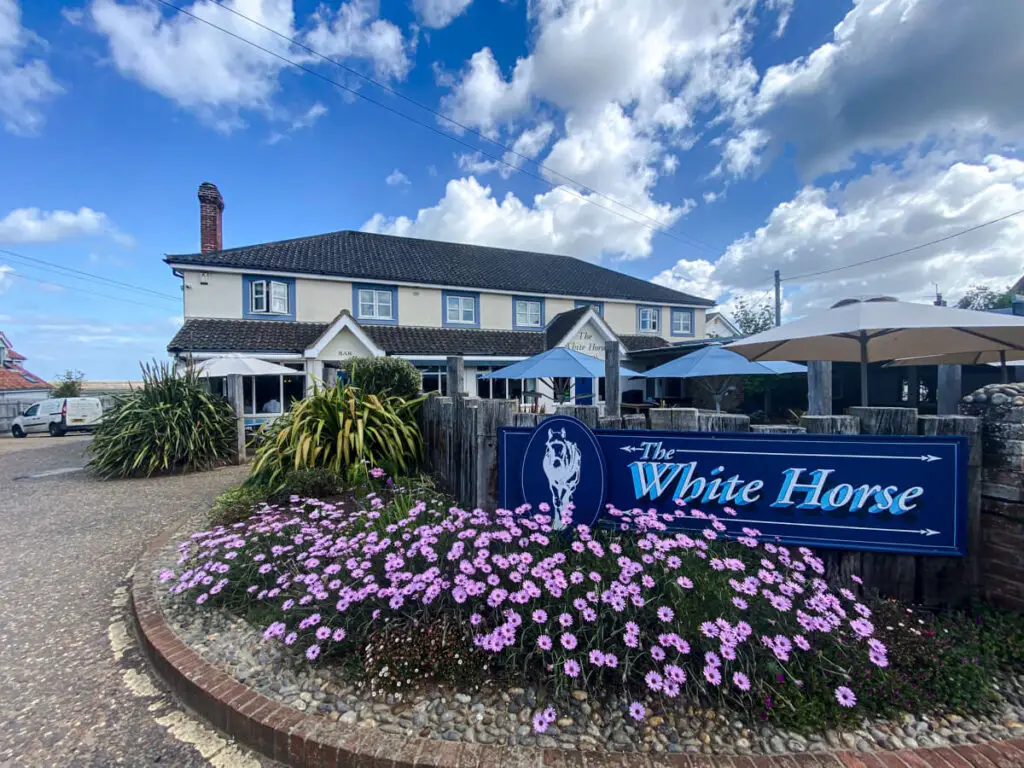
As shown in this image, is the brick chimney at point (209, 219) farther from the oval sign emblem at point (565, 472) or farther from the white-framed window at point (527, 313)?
the oval sign emblem at point (565, 472)

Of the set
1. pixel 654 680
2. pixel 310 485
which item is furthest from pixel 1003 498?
pixel 310 485

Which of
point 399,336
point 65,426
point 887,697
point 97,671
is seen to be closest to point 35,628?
point 97,671

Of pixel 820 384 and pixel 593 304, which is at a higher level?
pixel 593 304

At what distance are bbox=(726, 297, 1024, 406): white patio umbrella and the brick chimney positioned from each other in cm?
1847

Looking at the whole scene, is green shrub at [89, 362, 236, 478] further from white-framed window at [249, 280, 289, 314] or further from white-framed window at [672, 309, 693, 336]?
white-framed window at [672, 309, 693, 336]

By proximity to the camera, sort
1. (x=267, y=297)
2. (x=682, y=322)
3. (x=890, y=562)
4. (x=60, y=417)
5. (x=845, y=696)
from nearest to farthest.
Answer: (x=845, y=696) → (x=890, y=562) → (x=267, y=297) → (x=60, y=417) → (x=682, y=322)

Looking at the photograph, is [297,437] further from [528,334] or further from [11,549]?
[528,334]

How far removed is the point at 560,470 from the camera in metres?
3.60

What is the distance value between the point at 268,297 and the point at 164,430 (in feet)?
26.6

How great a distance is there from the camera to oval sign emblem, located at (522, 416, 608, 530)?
11.4 ft

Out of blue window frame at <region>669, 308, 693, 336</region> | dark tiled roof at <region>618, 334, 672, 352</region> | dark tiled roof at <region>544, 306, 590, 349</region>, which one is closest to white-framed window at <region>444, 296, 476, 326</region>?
dark tiled roof at <region>544, 306, 590, 349</region>

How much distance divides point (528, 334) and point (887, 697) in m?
18.0

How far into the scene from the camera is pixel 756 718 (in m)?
2.10

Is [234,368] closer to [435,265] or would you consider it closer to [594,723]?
[435,265]
